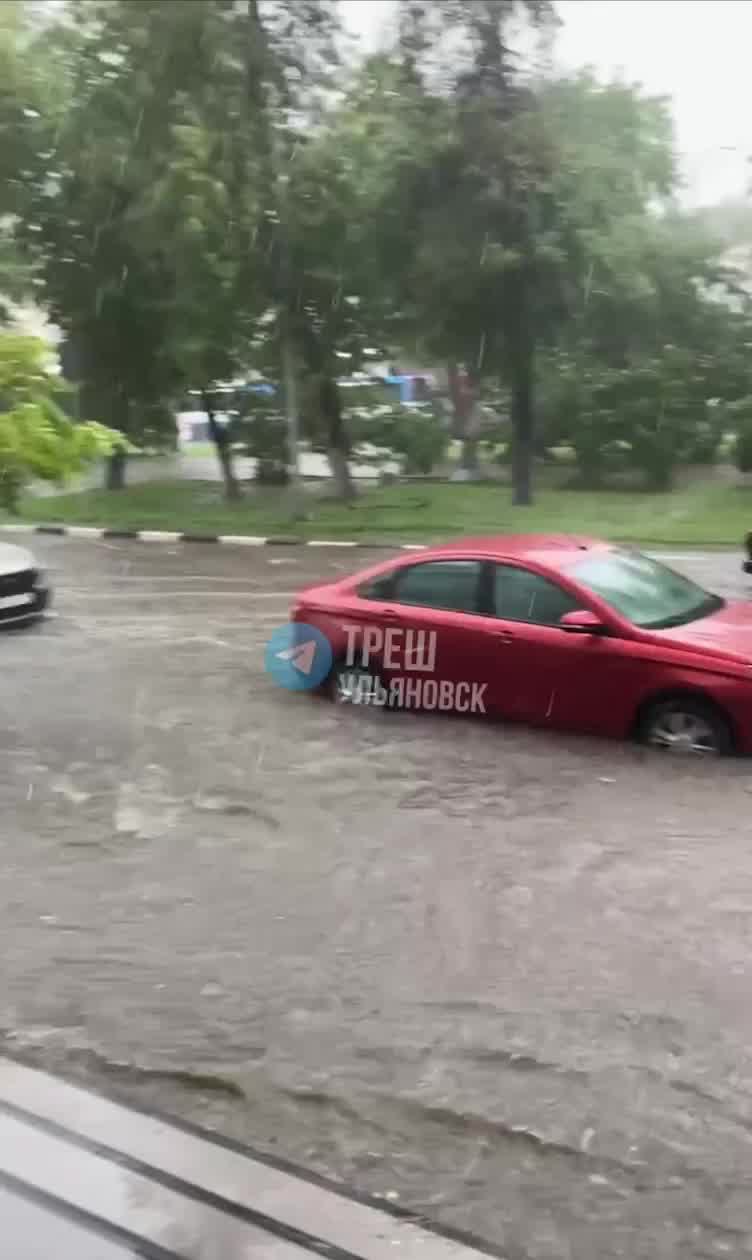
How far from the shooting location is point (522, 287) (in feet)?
56.5

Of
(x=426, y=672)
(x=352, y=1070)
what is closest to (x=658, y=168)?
(x=426, y=672)

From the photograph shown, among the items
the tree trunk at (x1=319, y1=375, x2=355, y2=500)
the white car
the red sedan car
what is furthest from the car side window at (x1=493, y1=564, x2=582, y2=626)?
the tree trunk at (x1=319, y1=375, x2=355, y2=500)

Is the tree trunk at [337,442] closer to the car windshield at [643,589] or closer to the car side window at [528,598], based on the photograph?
the car windshield at [643,589]

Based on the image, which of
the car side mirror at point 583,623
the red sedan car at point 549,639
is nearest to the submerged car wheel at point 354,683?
the red sedan car at point 549,639

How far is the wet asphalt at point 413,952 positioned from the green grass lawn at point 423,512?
7.09 metres

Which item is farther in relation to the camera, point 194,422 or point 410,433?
point 194,422

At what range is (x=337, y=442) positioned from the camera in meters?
19.5

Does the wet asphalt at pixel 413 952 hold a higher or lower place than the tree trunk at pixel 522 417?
lower

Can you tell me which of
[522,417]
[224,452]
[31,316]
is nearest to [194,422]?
[224,452]

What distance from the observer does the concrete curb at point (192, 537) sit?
628 inches

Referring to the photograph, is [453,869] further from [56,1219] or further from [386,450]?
[386,450]

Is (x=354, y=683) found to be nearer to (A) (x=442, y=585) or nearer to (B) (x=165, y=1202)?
(A) (x=442, y=585)

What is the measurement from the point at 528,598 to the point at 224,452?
14173 mm

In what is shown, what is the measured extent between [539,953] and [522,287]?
46.5 ft
